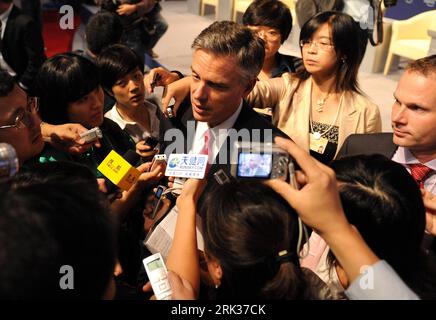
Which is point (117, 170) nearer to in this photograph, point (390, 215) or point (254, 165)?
point (254, 165)

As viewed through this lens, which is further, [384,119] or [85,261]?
[384,119]

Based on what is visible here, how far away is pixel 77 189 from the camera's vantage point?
72 centimetres

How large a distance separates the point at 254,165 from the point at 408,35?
524 centimetres

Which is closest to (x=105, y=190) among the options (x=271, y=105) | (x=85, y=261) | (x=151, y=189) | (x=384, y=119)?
(x=151, y=189)

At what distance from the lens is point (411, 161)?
1367 millimetres

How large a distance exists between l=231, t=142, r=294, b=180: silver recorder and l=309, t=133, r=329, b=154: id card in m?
1.03

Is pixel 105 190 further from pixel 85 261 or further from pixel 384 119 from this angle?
pixel 384 119

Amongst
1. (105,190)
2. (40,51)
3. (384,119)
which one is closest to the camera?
(105,190)

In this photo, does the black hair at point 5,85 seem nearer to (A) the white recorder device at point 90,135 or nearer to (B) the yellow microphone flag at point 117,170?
(A) the white recorder device at point 90,135

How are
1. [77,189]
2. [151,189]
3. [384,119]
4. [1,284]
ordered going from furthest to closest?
1. [384,119]
2. [151,189]
3. [77,189]
4. [1,284]

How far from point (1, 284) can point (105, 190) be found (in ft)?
2.53

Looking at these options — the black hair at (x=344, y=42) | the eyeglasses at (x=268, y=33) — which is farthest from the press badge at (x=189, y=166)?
the eyeglasses at (x=268, y=33)

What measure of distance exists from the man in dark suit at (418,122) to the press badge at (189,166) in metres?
0.69

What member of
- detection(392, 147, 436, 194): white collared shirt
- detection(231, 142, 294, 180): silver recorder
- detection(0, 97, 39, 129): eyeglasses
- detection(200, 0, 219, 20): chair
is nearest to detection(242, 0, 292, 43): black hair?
detection(392, 147, 436, 194): white collared shirt
